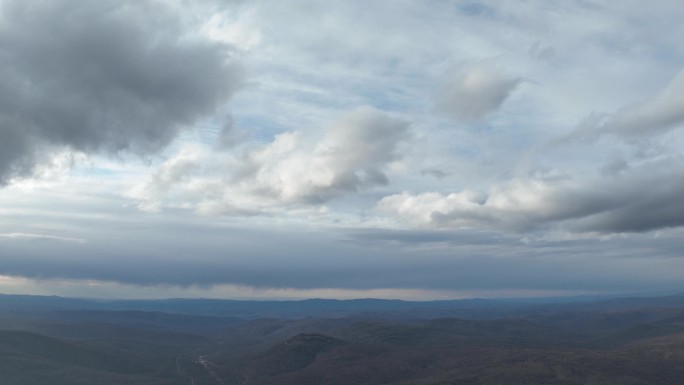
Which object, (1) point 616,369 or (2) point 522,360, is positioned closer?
(1) point 616,369

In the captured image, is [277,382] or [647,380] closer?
[647,380]

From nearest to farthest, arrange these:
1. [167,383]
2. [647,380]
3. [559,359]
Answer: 1. [647,380]
2. [559,359]
3. [167,383]

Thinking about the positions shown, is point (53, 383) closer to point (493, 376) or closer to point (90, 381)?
point (90, 381)

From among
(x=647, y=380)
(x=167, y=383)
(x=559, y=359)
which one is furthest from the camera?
(x=167, y=383)

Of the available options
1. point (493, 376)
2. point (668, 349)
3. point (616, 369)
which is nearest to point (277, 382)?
point (493, 376)

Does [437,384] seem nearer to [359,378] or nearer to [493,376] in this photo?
[493,376]

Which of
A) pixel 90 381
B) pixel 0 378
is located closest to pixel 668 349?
pixel 90 381

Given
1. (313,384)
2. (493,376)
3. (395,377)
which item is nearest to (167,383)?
(313,384)

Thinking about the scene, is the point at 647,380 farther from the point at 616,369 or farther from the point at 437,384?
the point at 437,384
